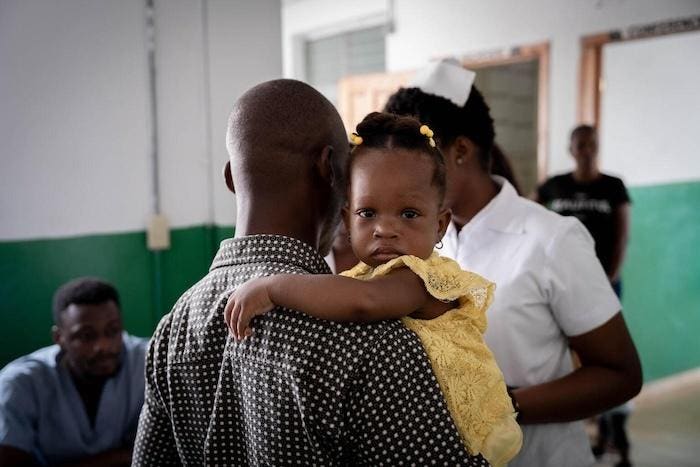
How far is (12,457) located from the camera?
81.7 inches

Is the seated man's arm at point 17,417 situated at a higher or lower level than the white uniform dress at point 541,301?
lower

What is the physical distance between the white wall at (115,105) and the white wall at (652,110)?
8.69 feet

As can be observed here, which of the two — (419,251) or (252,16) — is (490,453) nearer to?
(419,251)

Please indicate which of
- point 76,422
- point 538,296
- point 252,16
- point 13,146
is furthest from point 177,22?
point 538,296

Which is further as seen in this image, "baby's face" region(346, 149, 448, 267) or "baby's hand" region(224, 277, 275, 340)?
"baby's face" region(346, 149, 448, 267)

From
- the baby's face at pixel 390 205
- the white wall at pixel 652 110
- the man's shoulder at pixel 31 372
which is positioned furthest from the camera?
the white wall at pixel 652 110

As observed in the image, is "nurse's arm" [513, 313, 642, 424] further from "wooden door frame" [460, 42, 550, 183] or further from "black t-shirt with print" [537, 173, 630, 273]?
"wooden door frame" [460, 42, 550, 183]

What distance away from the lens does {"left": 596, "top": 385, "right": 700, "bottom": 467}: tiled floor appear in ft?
12.1

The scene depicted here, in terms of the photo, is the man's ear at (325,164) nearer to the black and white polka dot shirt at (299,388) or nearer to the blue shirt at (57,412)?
the black and white polka dot shirt at (299,388)

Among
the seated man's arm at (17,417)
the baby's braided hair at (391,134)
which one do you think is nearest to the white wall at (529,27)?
the baby's braided hair at (391,134)

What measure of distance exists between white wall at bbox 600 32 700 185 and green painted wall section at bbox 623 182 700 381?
0.58 ft

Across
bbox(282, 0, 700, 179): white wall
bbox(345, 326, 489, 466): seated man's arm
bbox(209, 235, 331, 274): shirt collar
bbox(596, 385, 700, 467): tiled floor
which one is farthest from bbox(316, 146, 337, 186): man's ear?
Result: bbox(282, 0, 700, 179): white wall

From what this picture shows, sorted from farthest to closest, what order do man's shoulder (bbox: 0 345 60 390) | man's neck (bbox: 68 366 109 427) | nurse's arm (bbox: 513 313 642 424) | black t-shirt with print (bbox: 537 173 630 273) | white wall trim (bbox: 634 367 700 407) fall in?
white wall trim (bbox: 634 367 700 407)
black t-shirt with print (bbox: 537 173 630 273)
man's neck (bbox: 68 366 109 427)
man's shoulder (bbox: 0 345 60 390)
nurse's arm (bbox: 513 313 642 424)

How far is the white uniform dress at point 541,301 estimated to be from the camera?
4.39 ft
